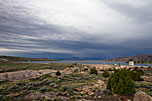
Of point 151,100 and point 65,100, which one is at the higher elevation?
point 151,100

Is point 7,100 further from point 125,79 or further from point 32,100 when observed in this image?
point 125,79

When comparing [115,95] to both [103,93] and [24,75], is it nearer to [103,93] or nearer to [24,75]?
[103,93]

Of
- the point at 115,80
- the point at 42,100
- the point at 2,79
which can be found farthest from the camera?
the point at 2,79

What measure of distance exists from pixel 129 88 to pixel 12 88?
49.8 ft

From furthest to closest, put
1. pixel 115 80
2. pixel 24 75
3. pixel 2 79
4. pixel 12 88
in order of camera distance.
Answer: pixel 24 75 → pixel 2 79 → pixel 12 88 → pixel 115 80

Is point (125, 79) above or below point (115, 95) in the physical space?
above

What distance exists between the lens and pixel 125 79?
477 inches

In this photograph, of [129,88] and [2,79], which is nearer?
[129,88]

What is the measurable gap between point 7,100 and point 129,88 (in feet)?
43.0

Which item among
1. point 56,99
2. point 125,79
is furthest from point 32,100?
point 125,79

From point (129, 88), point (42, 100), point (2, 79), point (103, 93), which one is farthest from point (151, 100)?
point (2, 79)

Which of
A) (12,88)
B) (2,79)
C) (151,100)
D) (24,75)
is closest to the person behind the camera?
(151,100)

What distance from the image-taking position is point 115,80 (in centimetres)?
1281

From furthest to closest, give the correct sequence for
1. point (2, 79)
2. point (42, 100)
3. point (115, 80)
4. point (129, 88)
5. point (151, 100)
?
point (2, 79), point (115, 80), point (129, 88), point (42, 100), point (151, 100)
